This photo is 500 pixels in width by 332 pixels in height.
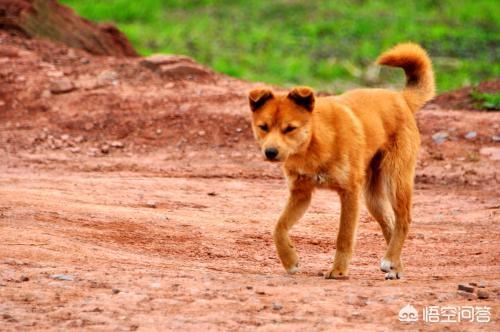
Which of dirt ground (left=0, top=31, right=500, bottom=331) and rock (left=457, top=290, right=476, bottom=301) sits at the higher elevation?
rock (left=457, top=290, right=476, bottom=301)

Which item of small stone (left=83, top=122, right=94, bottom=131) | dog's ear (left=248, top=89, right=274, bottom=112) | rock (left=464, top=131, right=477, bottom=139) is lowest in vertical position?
small stone (left=83, top=122, right=94, bottom=131)

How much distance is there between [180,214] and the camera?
1034 cm

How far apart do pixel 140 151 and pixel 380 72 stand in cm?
846

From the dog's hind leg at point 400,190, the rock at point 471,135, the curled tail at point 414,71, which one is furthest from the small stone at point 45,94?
the dog's hind leg at point 400,190

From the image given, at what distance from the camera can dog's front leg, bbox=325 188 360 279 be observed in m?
8.05

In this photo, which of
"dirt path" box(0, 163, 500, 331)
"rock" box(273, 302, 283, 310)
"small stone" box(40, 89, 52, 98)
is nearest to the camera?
"dirt path" box(0, 163, 500, 331)

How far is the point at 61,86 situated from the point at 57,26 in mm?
2079

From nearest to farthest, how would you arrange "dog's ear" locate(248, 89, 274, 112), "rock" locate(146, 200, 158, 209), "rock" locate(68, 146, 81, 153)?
"dog's ear" locate(248, 89, 274, 112)
"rock" locate(146, 200, 158, 209)
"rock" locate(68, 146, 81, 153)

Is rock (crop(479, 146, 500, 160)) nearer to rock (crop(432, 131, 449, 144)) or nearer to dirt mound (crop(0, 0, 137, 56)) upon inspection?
rock (crop(432, 131, 449, 144))

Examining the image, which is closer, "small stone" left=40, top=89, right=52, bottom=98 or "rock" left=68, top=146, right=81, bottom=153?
"rock" left=68, top=146, right=81, bottom=153

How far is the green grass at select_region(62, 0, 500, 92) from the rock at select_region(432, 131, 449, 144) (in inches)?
208

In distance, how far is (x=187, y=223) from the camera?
9.87m

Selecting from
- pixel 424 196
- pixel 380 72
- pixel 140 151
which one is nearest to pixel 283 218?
pixel 424 196

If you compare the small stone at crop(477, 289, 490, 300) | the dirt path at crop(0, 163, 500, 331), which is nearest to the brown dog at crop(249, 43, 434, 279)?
the dirt path at crop(0, 163, 500, 331)
